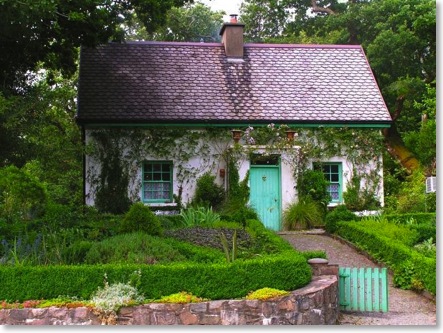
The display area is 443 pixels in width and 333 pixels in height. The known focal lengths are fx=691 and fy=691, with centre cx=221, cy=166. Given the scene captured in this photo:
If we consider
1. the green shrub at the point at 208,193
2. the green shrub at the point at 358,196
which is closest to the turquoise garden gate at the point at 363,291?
the green shrub at the point at 208,193

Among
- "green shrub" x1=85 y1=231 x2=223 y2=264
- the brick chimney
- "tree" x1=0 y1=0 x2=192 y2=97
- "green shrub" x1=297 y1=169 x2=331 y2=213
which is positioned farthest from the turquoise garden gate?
the brick chimney

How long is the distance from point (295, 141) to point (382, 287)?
8.62m

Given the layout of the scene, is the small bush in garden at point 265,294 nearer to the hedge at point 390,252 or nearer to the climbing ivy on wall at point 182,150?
the hedge at point 390,252

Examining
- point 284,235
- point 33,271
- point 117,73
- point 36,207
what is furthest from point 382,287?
point 117,73

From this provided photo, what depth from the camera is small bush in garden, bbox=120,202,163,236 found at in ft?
38.1

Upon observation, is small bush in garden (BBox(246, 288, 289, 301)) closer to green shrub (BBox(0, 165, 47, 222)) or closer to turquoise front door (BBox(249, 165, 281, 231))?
green shrub (BBox(0, 165, 47, 222))

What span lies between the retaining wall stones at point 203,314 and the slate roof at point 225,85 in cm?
956

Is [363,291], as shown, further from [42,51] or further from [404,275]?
[42,51]

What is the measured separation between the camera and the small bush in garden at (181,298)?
8.48m

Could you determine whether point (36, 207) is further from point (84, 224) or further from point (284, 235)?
point (284, 235)

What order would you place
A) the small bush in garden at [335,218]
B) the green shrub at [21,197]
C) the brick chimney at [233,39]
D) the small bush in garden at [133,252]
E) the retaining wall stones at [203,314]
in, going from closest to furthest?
the retaining wall stones at [203,314]
the small bush in garden at [133,252]
the green shrub at [21,197]
the small bush in garden at [335,218]
the brick chimney at [233,39]

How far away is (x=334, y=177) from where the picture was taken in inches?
726

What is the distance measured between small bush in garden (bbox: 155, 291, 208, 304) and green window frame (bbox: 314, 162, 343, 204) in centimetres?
995

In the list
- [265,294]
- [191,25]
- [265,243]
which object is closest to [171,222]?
[265,243]
